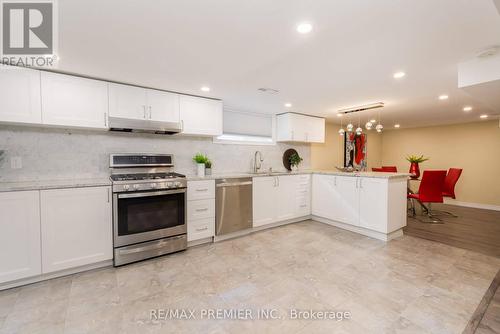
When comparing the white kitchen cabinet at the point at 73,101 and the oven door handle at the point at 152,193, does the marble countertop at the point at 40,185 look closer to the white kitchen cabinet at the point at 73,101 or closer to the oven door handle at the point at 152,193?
the oven door handle at the point at 152,193

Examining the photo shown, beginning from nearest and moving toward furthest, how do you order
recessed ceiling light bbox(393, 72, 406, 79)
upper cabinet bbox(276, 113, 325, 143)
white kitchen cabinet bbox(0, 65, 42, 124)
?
white kitchen cabinet bbox(0, 65, 42, 124)
recessed ceiling light bbox(393, 72, 406, 79)
upper cabinet bbox(276, 113, 325, 143)

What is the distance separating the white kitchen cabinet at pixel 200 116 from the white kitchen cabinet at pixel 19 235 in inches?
74.4

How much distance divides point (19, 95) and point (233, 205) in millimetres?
2821

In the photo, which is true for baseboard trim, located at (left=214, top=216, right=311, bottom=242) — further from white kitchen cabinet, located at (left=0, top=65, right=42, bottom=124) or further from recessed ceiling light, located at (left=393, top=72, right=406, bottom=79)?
recessed ceiling light, located at (left=393, top=72, right=406, bottom=79)

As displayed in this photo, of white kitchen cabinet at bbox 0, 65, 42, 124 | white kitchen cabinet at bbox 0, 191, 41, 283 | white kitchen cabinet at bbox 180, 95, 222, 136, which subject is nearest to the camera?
white kitchen cabinet at bbox 0, 191, 41, 283

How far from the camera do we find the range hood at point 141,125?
277cm

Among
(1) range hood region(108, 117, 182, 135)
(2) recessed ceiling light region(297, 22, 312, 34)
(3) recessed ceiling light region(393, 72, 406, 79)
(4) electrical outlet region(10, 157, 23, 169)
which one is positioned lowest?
(4) electrical outlet region(10, 157, 23, 169)

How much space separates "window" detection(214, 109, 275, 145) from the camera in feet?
13.8

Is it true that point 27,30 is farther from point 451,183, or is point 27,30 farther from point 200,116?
point 451,183

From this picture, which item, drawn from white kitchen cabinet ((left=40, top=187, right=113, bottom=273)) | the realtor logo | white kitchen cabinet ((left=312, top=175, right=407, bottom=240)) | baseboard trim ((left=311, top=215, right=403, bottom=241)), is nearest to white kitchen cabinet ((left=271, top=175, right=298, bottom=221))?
white kitchen cabinet ((left=312, top=175, right=407, bottom=240))

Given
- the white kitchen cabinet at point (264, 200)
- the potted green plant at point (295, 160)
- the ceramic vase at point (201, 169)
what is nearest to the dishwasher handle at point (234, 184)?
the white kitchen cabinet at point (264, 200)

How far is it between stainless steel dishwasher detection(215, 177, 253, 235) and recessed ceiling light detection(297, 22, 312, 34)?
227 cm

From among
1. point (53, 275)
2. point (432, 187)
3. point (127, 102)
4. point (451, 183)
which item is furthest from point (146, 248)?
point (451, 183)

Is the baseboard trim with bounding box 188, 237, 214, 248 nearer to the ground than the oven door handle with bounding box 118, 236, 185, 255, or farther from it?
nearer to the ground
